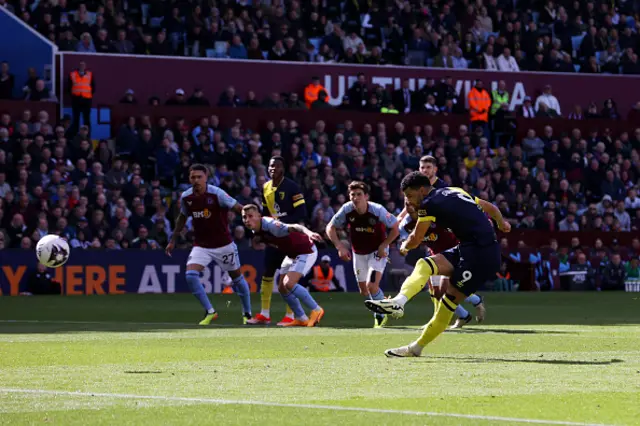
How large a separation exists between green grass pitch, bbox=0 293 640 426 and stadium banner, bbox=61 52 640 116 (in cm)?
1614

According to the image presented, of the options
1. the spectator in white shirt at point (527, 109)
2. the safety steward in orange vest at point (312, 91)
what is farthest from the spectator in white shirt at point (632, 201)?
the safety steward in orange vest at point (312, 91)

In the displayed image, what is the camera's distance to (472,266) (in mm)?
13852

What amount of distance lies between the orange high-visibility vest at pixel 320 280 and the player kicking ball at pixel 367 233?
1068 centimetres

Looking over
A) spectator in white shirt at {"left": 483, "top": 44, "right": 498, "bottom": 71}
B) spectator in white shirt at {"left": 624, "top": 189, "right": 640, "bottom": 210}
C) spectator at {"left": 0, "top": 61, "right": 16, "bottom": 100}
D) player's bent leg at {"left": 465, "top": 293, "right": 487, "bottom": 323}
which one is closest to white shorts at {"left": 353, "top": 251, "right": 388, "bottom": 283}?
player's bent leg at {"left": 465, "top": 293, "right": 487, "bottom": 323}

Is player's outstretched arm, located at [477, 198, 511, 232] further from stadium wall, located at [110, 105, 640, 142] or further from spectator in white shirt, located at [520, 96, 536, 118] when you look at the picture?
spectator in white shirt, located at [520, 96, 536, 118]

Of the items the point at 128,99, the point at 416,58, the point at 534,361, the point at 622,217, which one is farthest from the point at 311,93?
the point at 534,361

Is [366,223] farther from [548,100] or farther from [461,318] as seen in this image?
[548,100]

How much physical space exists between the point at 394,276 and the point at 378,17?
995 centimetres

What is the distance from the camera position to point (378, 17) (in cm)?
4047

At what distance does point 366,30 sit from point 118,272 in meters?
13.3

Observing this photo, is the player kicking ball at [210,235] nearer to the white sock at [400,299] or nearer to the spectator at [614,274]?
the white sock at [400,299]

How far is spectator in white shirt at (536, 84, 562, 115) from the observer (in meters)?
42.3

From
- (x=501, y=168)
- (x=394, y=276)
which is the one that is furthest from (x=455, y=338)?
(x=501, y=168)

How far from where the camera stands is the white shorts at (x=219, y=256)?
21547 millimetres
